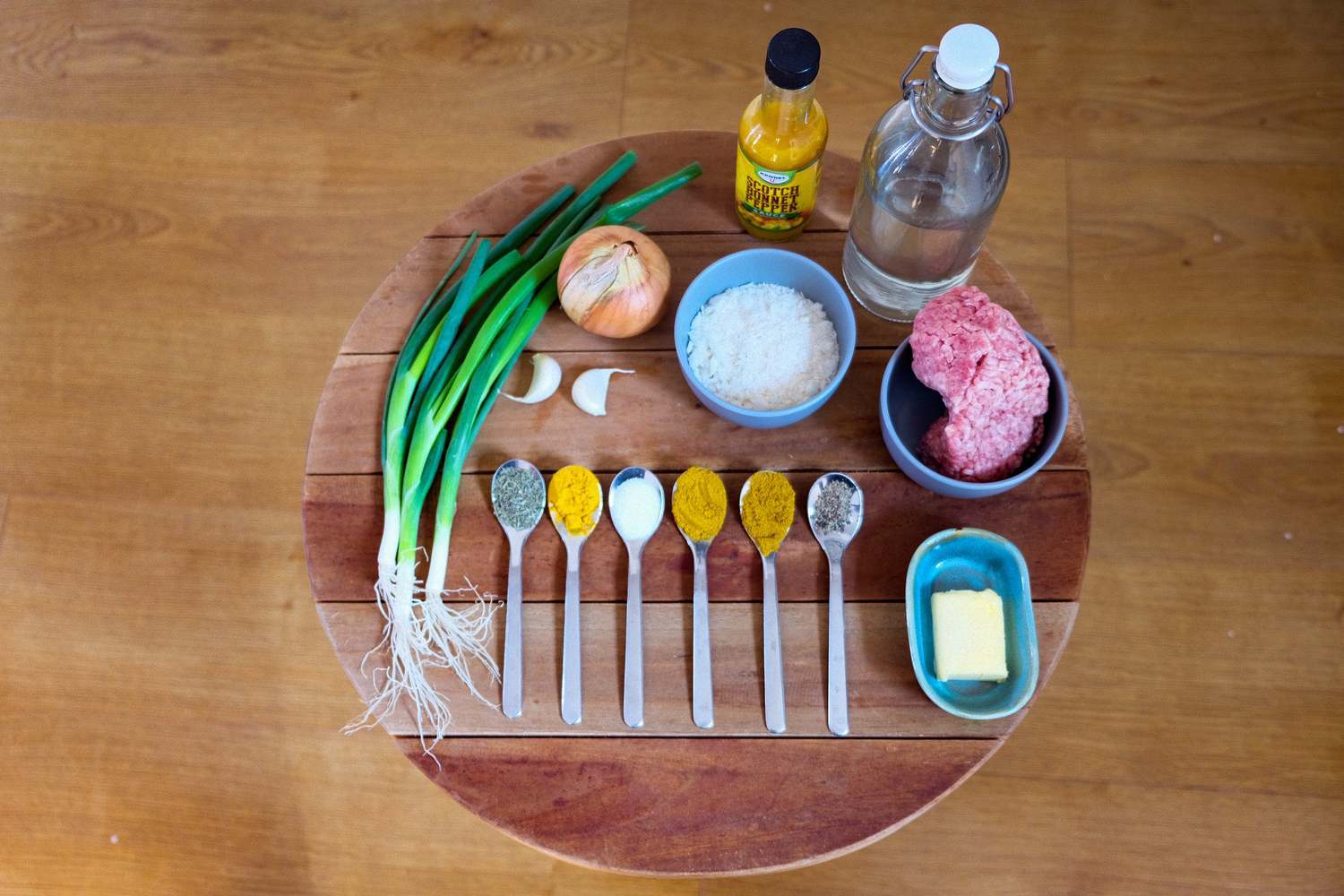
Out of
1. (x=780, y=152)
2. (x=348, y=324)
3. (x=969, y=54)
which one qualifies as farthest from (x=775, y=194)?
(x=348, y=324)

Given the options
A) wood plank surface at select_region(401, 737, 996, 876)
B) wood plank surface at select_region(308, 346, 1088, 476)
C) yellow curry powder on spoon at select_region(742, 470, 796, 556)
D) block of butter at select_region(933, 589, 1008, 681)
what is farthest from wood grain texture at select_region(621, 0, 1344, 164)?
wood plank surface at select_region(401, 737, 996, 876)

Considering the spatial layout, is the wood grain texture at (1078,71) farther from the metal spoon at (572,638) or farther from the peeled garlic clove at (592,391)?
the metal spoon at (572,638)

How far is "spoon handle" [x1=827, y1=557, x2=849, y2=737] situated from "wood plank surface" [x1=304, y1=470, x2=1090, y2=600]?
0.02 metres

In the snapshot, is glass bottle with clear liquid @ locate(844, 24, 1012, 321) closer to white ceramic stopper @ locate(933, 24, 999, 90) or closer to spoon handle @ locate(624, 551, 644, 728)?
white ceramic stopper @ locate(933, 24, 999, 90)

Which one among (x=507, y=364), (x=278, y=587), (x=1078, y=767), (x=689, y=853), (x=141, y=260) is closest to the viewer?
(x=689, y=853)

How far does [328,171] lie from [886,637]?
5.00 feet

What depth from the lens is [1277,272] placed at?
182cm

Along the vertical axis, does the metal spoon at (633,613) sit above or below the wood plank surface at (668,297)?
below

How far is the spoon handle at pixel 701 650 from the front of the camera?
1029mm

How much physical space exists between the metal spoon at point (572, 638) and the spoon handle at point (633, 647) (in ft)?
0.17

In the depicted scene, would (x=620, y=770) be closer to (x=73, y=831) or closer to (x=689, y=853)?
(x=689, y=853)

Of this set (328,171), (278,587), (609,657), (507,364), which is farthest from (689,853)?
(328,171)

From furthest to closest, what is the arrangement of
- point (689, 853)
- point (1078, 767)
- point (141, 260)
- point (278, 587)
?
point (141, 260) < point (278, 587) < point (1078, 767) < point (689, 853)

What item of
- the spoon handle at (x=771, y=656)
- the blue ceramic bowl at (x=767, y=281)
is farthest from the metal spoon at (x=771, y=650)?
the blue ceramic bowl at (x=767, y=281)
